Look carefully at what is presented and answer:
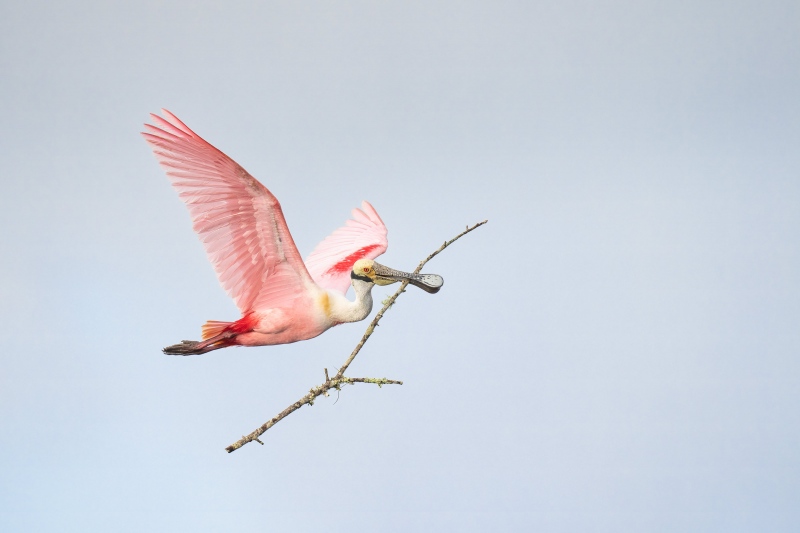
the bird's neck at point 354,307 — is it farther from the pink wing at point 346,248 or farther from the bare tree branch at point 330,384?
the pink wing at point 346,248

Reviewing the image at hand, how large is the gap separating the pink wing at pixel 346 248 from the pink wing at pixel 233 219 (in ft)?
2.67

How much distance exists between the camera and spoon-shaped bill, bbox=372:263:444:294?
6188mm

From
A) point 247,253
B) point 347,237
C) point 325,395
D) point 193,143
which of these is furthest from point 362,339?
point 347,237

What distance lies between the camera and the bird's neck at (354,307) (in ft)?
20.2

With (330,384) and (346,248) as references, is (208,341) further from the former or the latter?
(346,248)

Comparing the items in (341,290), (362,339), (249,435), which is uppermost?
(341,290)

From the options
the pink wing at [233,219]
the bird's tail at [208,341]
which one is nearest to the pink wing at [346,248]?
the pink wing at [233,219]

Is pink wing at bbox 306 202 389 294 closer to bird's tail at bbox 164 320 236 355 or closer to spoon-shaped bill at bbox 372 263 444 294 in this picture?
spoon-shaped bill at bbox 372 263 444 294

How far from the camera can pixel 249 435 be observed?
5.44m

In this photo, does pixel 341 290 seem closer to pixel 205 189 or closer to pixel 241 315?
pixel 241 315

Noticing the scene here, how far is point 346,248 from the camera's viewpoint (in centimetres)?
746

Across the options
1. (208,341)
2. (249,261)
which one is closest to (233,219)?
(249,261)

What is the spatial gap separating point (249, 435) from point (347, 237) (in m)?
2.42

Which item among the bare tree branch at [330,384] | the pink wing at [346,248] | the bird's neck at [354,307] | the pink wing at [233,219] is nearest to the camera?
the bare tree branch at [330,384]
